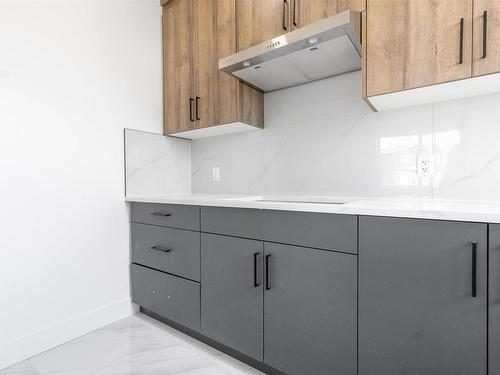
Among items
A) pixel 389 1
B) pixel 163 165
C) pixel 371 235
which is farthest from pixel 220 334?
pixel 389 1

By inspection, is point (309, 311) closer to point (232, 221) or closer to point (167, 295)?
point (232, 221)

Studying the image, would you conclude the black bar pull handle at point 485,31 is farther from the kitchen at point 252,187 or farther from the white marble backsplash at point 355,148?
the white marble backsplash at point 355,148

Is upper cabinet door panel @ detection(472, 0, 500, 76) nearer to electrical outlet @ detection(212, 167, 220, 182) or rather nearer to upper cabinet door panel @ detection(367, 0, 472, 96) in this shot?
upper cabinet door panel @ detection(367, 0, 472, 96)

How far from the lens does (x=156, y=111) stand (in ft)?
7.23

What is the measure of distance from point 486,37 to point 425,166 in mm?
611

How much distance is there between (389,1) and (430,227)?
97 centimetres

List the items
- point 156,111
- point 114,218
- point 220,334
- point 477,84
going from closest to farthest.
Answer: point 477,84 < point 220,334 < point 114,218 < point 156,111

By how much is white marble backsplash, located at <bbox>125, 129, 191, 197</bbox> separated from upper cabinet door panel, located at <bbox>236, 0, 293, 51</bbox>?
0.97 metres

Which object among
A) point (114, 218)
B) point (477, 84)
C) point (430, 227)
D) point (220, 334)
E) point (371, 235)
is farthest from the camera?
point (114, 218)

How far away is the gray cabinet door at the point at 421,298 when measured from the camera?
882mm

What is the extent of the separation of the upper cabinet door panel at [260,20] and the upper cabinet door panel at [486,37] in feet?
2.64

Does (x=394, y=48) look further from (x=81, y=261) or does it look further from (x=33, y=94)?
(x=81, y=261)

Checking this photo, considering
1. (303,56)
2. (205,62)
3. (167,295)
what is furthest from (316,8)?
(167,295)

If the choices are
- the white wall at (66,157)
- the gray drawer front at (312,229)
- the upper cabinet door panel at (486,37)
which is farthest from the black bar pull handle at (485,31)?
the white wall at (66,157)
